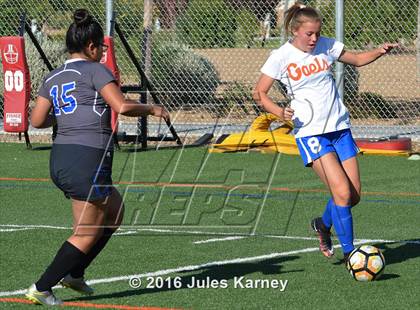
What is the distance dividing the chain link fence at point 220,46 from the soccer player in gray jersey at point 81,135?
1167 cm

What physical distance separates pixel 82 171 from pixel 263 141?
9.92 meters

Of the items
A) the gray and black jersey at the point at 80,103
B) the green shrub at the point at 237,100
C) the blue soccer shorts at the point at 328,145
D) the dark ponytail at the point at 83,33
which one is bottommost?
the green shrub at the point at 237,100

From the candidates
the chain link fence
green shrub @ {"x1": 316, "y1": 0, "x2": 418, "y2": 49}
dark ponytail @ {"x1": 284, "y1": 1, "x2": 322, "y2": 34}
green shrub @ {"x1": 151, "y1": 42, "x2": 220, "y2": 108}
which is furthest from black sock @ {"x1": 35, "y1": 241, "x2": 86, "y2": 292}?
green shrub @ {"x1": 151, "y1": 42, "x2": 220, "y2": 108}

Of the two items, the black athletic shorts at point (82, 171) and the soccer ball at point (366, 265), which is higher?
the black athletic shorts at point (82, 171)

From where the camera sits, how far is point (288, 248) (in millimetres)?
9109

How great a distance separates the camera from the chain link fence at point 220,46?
20016 millimetres

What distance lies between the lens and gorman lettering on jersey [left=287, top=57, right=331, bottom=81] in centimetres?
820

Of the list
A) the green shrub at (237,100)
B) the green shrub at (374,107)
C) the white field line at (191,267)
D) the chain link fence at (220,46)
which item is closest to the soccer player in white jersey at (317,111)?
the white field line at (191,267)

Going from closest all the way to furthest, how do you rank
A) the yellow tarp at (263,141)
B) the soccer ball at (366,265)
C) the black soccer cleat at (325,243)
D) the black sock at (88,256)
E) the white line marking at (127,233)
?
the black sock at (88,256)
the soccer ball at (366,265)
the black soccer cleat at (325,243)
the white line marking at (127,233)
the yellow tarp at (263,141)

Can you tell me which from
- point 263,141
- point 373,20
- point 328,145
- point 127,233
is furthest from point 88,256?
point 373,20

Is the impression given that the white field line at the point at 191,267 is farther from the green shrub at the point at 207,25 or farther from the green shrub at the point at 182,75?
the green shrub at the point at 207,25

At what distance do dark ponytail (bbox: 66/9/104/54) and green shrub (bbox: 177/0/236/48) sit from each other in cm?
1521

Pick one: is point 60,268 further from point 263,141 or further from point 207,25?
point 207,25

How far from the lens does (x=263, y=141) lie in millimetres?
16547
